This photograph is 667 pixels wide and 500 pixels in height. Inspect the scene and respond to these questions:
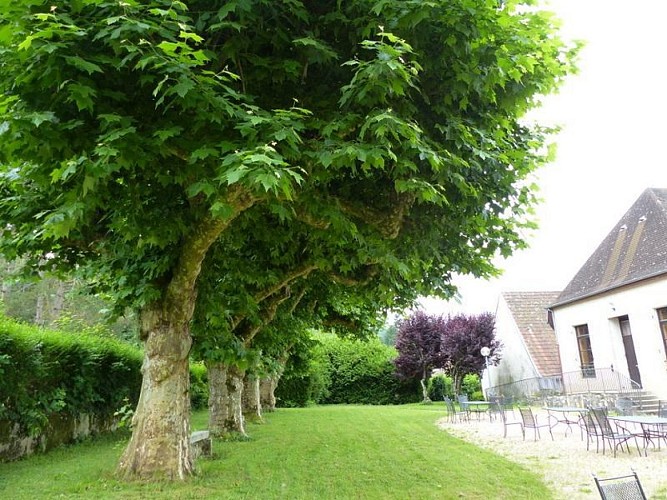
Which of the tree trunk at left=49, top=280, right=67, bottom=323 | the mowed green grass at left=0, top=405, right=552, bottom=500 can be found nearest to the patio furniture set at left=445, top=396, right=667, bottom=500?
the mowed green grass at left=0, top=405, right=552, bottom=500

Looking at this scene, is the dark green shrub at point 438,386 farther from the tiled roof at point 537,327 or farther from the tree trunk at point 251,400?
the tree trunk at point 251,400

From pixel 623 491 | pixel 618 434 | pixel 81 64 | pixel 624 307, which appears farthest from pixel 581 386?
pixel 81 64

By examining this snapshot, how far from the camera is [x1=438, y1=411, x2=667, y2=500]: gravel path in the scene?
246 inches

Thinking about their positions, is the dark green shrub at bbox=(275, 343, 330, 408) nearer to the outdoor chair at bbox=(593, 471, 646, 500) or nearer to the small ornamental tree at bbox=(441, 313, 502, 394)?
the small ornamental tree at bbox=(441, 313, 502, 394)

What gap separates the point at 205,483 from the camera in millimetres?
6328

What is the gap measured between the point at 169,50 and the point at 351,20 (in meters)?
1.84

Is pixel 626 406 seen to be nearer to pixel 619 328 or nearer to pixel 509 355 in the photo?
pixel 619 328

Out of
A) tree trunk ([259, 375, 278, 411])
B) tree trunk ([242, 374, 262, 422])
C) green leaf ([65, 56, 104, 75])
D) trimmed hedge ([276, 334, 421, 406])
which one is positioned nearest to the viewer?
green leaf ([65, 56, 104, 75])

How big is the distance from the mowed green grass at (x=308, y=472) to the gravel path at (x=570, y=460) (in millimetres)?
342

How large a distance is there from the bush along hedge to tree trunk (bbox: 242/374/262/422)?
3494mm

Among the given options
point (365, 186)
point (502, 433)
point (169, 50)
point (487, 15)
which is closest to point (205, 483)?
point (365, 186)

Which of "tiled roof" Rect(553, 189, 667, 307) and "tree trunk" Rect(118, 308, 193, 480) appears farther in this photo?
"tiled roof" Rect(553, 189, 667, 307)

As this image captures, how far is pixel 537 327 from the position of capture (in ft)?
81.2

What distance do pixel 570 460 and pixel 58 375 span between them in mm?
10444
